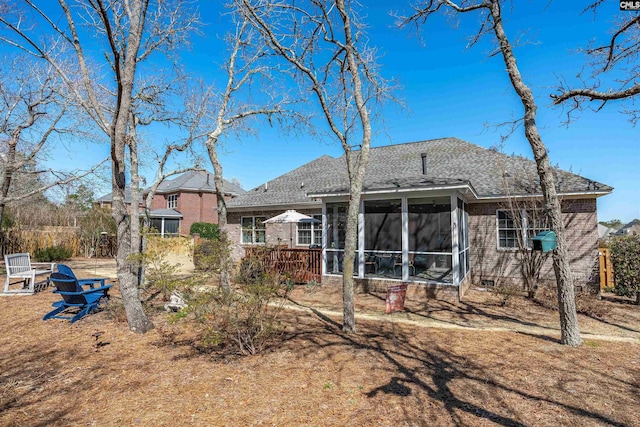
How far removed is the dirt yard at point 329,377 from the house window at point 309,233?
7826mm

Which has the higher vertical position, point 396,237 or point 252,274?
point 396,237

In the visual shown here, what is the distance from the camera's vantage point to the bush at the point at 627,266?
867 cm

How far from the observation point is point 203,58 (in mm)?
10828

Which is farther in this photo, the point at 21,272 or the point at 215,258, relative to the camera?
the point at 21,272

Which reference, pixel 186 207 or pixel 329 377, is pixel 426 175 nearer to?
pixel 329 377

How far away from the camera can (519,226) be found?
9852 mm

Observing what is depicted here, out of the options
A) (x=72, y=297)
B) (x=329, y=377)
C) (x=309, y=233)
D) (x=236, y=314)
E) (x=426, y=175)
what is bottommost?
(x=329, y=377)

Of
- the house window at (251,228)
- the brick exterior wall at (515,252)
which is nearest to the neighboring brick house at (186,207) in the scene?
the house window at (251,228)

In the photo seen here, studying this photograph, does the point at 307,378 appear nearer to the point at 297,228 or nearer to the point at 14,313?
the point at 14,313

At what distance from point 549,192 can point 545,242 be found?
1.00 metres

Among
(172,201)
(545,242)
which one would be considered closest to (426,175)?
(545,242)

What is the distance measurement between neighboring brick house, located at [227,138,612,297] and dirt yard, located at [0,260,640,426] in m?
3.55

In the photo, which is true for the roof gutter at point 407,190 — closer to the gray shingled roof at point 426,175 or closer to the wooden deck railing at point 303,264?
the gray shingled roof at point 426,175

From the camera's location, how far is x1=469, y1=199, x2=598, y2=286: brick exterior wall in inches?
393
